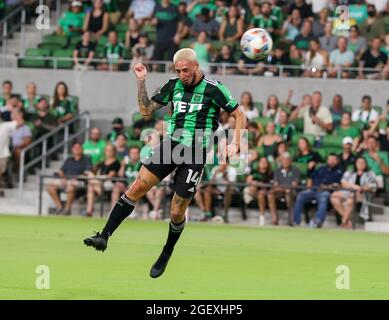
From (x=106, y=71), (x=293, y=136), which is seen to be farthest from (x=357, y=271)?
(x=106, y=71)

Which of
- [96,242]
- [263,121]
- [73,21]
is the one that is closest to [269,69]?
[263,121]

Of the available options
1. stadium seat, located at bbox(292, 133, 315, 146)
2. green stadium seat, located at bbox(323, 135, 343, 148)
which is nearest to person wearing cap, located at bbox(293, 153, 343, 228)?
green stadium seat, located at bbox(323, 135, 343, 148)

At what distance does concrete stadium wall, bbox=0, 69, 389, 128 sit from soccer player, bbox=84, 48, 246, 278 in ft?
49.1

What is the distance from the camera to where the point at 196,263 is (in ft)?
50.8

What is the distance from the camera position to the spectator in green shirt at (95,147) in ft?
88.9

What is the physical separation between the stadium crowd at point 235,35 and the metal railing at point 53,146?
5.65 ft

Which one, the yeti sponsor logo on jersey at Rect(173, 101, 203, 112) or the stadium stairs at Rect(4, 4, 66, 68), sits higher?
the stadium stairs at Rect(4, 4, 66, 68)

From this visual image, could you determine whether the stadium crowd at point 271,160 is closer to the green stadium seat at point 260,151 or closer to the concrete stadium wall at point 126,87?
the green stadium seat at point 260,151

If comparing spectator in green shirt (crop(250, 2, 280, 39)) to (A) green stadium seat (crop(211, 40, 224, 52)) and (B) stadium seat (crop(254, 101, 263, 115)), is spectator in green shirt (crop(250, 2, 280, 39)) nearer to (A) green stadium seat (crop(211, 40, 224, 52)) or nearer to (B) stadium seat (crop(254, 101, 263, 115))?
(A) green stadium seat (crop(211, 40, 224, 52))

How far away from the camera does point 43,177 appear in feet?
87.5

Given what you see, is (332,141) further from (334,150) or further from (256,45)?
(256,45)

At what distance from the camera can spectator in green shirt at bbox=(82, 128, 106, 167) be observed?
88.9ft

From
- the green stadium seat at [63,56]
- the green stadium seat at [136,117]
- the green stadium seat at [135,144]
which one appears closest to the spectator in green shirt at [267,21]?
the green stadium seat at [136,117]
